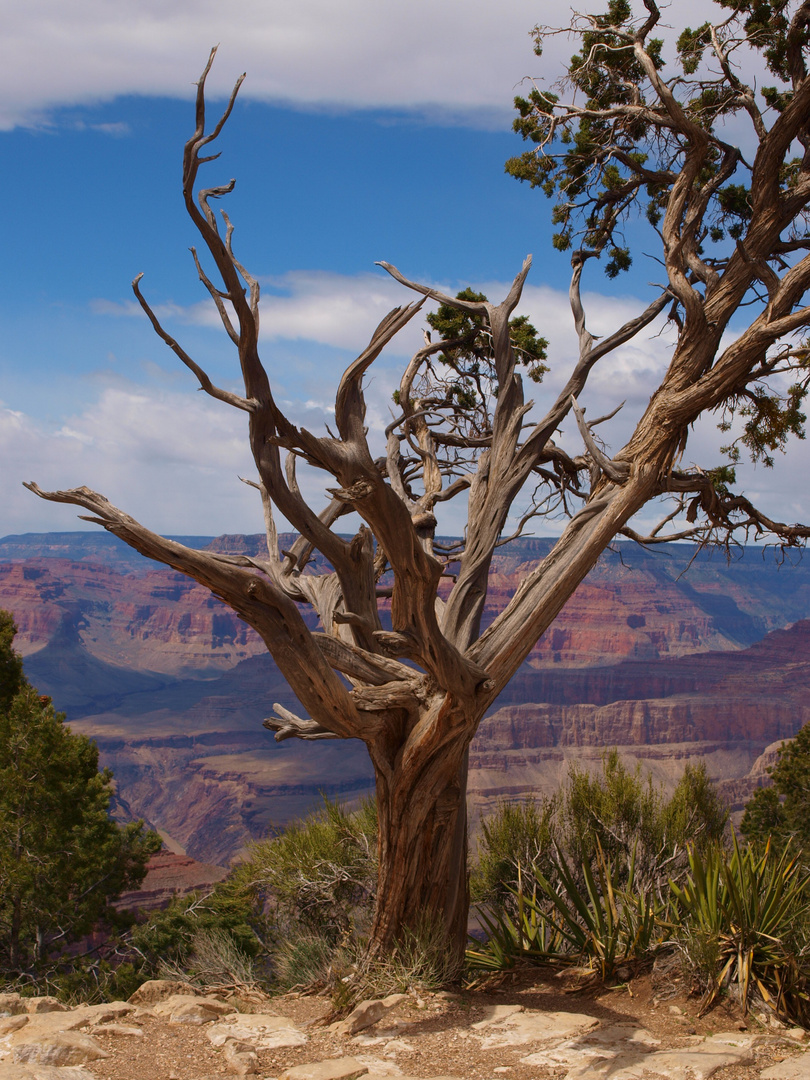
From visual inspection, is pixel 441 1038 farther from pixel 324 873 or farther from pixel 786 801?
pixel 786 801

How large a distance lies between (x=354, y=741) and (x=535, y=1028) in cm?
12108

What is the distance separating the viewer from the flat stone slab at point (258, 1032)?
17.4ft

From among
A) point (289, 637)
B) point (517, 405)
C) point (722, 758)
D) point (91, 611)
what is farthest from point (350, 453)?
point (91, 611)

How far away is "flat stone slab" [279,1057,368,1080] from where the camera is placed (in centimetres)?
463

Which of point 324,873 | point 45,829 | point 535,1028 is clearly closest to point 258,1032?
point 535,1028

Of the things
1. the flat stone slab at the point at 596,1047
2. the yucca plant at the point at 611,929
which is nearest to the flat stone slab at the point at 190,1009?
the flat stone slab at the point at 596,1047

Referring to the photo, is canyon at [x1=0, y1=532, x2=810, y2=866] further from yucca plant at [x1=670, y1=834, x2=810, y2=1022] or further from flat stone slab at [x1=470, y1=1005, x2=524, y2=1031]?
flat stone slab at [x1=470, y1=1005, x2=524, y2=1031]

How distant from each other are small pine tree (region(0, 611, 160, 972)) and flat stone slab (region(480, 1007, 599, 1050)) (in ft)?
28.7

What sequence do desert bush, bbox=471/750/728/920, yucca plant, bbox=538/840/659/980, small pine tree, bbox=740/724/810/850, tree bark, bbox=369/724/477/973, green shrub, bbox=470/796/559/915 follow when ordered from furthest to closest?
small pine tree, bbox=740/724/810/850 → green shrub, bbox=470/796/559/915 → desert bush, bbox=471/750/728/920 → yucca plant, bbox=538/840/659/980 → tree bark, bbox=369/724/477/973

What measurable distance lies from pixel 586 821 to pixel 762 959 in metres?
4.12

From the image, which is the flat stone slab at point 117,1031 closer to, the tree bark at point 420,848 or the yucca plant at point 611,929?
the tree bark at point 420,848

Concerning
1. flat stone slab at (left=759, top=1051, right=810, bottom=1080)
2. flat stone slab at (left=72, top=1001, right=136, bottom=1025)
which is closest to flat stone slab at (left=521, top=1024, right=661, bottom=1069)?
flat stone slab at (left=759, top=1051, right=810, bottom=1080)

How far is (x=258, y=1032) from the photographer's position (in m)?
5.50

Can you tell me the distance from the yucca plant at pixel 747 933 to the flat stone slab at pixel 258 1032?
2609mm
